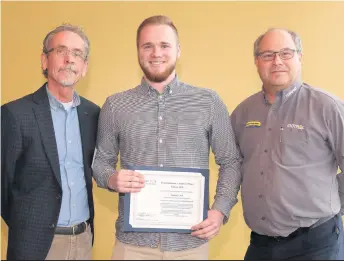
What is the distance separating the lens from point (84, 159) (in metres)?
2.43

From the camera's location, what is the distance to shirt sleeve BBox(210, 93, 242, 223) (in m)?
2.27

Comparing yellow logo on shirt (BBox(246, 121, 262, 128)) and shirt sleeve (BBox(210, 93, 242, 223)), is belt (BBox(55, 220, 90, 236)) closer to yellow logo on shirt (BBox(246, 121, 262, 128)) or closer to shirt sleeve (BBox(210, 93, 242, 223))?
shirt sleeve (BBox(210, 93, 242, 223))

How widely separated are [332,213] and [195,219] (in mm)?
877

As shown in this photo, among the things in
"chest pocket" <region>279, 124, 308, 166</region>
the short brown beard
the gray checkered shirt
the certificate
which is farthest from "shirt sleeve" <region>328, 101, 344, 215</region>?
the short brown beard

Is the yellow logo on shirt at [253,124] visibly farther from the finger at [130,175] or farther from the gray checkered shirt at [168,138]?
the finger at [130,175]

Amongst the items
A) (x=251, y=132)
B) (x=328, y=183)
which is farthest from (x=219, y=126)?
(x=328, y=183)

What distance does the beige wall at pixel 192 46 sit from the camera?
401 cm

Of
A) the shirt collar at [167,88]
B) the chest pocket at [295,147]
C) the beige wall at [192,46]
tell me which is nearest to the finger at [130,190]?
the shirt collar at [167,88]

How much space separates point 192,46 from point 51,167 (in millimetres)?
2294

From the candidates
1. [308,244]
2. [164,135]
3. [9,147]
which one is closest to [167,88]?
[164,135]

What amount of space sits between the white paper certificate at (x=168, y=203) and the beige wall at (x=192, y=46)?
6.77 ft

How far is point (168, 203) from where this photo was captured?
6.75 feet

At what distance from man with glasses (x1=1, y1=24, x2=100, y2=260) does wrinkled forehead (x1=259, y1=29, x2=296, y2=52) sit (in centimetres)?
112

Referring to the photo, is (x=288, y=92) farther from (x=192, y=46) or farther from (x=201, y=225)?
(x=192, y=46)
